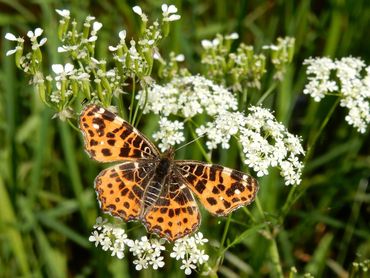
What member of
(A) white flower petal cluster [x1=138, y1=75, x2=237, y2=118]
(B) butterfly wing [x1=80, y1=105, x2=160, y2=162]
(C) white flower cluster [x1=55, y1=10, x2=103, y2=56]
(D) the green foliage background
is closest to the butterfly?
(B) butterfly wing [x1=80, y1=105, x2=160, y2=162]

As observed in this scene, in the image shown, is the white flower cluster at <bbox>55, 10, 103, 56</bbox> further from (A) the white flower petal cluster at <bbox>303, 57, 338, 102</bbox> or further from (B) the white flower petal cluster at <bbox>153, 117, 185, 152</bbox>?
(A) the white flower petal cluster at <bbox>303, 57, 338, 102</bbox>

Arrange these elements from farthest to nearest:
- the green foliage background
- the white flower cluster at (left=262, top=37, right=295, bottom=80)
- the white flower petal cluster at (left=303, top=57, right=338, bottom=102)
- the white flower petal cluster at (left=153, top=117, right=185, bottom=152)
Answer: the green foliage background → the white flower cluster at (left=262, top=37, right=295, bottom=80) → the white flower petal cluster at (left=303, top=57, right=338, bottom=102) → the white flower petal cluster at (left=153, top=117, right=185, bottom=152)

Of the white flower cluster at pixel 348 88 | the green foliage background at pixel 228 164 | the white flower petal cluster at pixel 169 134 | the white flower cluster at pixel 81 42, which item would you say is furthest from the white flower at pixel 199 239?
the white flower cluster at pixel 348 88

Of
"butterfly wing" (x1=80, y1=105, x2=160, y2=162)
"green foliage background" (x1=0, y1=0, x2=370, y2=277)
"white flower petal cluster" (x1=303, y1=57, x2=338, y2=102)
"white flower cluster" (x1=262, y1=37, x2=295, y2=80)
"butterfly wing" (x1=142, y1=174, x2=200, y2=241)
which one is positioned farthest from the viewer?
"green foliage background" (x1=0, y1=0, x2=370, y2=277)

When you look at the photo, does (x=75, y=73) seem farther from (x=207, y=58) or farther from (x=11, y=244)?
(x=11, y=244)

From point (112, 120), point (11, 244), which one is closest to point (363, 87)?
point (112, 120)

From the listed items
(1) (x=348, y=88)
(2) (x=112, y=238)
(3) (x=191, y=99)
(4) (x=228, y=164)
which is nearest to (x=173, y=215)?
(2) (x=112, y=238)

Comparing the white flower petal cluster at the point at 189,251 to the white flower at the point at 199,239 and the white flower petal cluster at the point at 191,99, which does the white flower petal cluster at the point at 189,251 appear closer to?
the white flower at the point at 199,239
